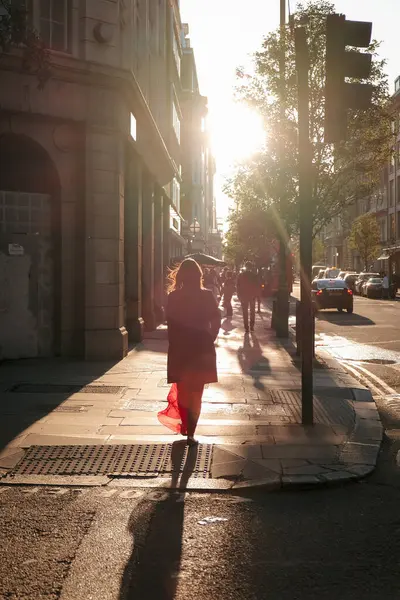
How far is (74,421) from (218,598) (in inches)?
173

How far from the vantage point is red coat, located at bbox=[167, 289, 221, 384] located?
6.75 meters

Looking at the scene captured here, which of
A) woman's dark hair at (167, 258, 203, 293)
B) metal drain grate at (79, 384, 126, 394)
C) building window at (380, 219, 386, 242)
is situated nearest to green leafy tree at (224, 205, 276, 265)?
building window at (380, 219, 386, 242)

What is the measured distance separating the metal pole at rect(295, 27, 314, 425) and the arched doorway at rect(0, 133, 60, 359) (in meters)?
6.55

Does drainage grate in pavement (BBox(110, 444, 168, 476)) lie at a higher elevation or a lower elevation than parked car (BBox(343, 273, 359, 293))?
lower

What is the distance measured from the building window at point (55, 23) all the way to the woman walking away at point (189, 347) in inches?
299

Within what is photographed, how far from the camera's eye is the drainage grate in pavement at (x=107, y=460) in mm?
5801

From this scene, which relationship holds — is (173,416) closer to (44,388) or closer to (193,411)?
(193,411)

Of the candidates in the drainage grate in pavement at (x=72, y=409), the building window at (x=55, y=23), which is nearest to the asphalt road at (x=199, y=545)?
the drainage grate in pavement at (x=72, y=409)

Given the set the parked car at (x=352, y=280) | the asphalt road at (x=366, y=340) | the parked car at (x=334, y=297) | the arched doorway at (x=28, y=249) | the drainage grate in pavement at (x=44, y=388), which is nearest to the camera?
the drainage grate in pavement at (x=44, y=388)

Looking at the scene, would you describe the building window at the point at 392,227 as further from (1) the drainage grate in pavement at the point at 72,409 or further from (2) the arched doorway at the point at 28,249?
(1) the drainage grate in pavement at the point at 72,409

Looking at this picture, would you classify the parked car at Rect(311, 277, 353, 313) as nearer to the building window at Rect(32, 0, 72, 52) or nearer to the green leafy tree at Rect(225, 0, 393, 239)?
the green leafy tree at Rect(225, 0, 393, 239)

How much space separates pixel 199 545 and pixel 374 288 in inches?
1724

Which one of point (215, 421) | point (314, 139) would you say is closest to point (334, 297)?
point (314, 139)

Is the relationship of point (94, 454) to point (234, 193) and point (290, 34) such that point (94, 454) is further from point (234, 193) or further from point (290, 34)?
point (234, 193)
